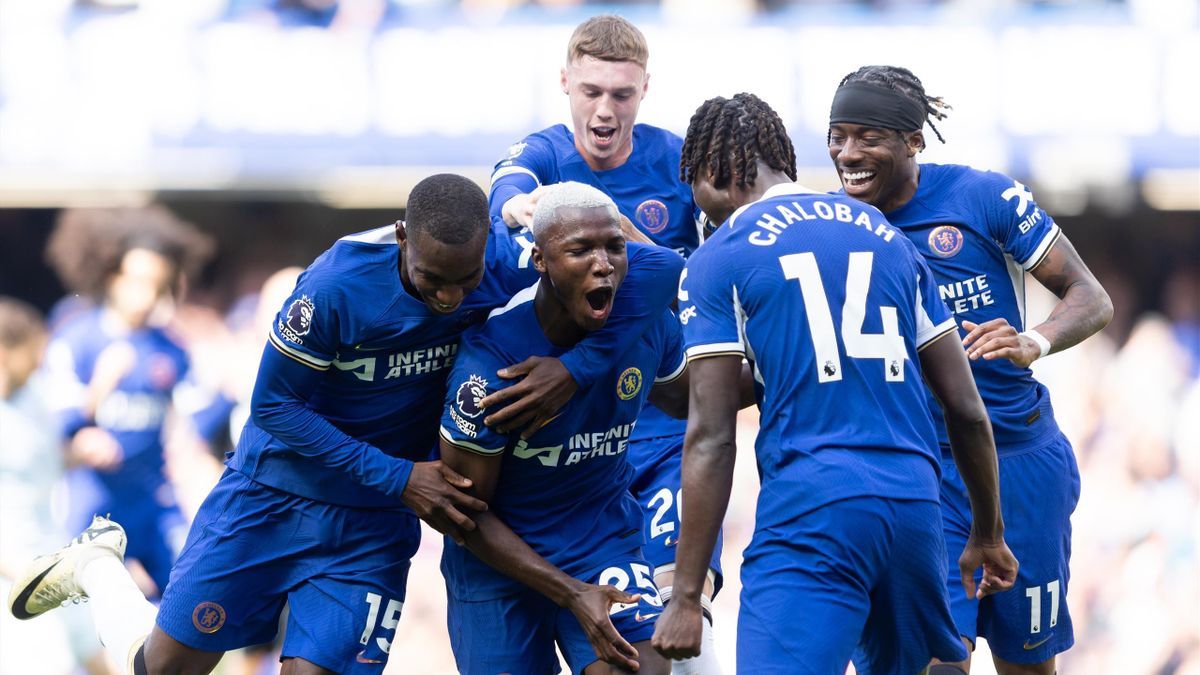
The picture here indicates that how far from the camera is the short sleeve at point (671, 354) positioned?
571 cm

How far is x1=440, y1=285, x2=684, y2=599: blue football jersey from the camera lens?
5262 millimetres

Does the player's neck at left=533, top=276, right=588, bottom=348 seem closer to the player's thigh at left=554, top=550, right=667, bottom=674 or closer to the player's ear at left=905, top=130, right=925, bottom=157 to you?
the player's thigh at left=554, top=550, right=667, bottom=674

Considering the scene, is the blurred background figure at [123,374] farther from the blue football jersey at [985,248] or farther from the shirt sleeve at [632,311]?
the blue football jersey at [985,248]

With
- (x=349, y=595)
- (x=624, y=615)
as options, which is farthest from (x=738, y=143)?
(x=349, y=595)

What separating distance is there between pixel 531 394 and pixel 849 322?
1165mm

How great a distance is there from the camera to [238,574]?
583 cm

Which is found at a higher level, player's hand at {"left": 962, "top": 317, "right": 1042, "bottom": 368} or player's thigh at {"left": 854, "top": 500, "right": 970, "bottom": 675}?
player's hand at {"left": 962, "top": 317, "right": 1042, "bottom": 368}

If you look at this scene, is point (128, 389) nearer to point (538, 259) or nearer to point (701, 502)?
point (538, 259)

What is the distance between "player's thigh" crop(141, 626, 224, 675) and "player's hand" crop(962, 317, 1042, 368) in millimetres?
3053

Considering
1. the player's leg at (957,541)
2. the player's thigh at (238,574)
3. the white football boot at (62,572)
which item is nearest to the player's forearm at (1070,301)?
the player's leg at (957,541)

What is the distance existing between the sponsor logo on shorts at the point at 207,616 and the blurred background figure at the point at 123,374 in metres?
5.07

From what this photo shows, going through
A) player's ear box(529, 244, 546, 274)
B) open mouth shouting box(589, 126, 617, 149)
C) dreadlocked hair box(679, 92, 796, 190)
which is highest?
dreadlocked hair box(679, 92, 796, 190)

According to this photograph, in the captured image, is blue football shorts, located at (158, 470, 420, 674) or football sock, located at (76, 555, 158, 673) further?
football sock, located at (76, 555, 158, 673)

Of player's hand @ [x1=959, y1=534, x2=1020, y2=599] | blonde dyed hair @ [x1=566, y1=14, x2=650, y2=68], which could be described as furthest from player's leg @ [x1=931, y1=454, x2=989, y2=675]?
blonde dyed hair @ [x1=566, y1=14, x2=650, y2=68]
